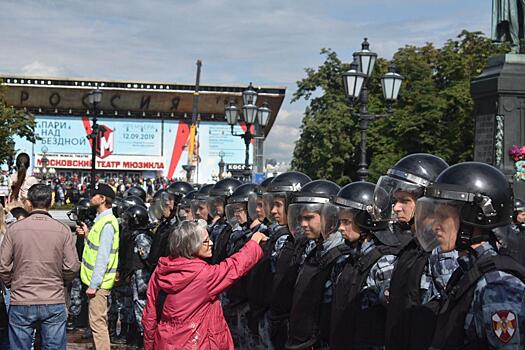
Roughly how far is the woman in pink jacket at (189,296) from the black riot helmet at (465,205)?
64.7 inches

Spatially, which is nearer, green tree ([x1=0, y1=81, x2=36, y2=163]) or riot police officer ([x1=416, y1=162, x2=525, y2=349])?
riot police officer ([x1=416, y1=162, x2=525, y2=349])

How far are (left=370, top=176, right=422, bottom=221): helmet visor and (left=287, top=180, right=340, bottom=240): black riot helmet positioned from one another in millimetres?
590

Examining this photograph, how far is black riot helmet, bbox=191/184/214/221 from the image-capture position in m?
9.82

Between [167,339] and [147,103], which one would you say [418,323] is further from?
[147,103]

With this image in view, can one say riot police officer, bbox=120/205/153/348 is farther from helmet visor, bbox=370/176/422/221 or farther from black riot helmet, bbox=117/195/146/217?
helmet visor, bbox=370/176/422/221

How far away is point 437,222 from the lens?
4.00 m

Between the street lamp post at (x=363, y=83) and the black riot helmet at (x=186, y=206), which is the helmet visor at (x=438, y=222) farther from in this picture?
the street lamp post at (x=363, y=83)

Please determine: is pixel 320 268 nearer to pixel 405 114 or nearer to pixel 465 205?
pixel 465 205

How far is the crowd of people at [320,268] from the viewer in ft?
12.3

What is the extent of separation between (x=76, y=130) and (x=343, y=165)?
38729mm

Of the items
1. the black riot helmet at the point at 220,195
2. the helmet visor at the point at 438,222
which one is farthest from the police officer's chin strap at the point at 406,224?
the black riot helmet at the point at 220,195

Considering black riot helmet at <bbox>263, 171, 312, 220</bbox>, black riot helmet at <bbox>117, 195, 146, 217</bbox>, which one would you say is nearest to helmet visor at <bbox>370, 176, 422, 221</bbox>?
black riot helmet at <bbox>263, 171, 312, 220</bbox>

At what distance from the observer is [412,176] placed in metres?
4.95

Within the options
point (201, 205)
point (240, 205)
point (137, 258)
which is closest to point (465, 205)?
point (240, 205)
